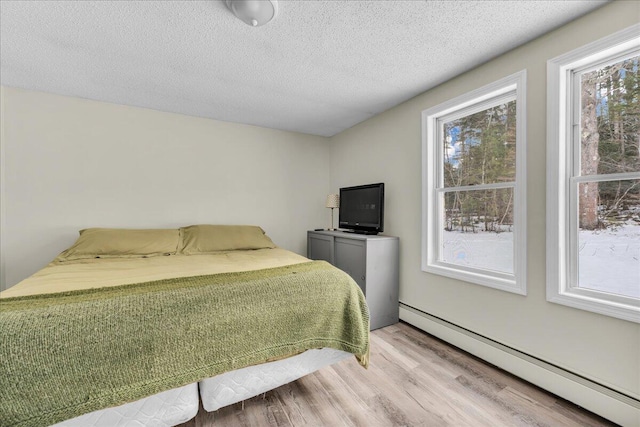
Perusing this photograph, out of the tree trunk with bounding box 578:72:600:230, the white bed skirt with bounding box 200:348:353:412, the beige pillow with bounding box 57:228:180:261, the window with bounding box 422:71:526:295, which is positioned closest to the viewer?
the white bed skirt with bounding box 200:348:353:412

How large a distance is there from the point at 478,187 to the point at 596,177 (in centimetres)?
73

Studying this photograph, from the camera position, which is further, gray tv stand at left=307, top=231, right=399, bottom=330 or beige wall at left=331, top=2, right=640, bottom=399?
gray tv stand at left=307, top=231, right=399, bottom=330

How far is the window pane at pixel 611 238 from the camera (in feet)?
4.83

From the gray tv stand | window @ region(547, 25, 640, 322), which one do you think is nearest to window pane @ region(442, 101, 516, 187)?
window @ region(547, 25, 640, 322)

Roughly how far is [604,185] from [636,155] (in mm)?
201

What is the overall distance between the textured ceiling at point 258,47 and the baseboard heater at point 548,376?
2.18 m

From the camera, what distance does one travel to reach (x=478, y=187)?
2219 mm

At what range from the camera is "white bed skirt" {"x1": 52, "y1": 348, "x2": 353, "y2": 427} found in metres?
1.13

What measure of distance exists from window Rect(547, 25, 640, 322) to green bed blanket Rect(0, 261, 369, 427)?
1394mm

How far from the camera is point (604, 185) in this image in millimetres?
1574

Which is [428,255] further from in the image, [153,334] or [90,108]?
[90,108]

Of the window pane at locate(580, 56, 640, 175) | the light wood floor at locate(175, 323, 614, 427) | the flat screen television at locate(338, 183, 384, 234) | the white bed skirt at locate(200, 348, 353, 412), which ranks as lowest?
the light wood floor at locate(175, 323, 614, 427)

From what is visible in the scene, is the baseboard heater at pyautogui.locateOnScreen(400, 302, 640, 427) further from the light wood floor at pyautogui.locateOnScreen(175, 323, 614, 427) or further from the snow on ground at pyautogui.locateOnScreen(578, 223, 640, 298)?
the snow on ground at pyautogui.locateOnScreen(578, 223, 640, 298)

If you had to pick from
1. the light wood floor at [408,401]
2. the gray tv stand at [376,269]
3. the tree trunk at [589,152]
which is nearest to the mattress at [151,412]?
the light wood floor at [408,401]
